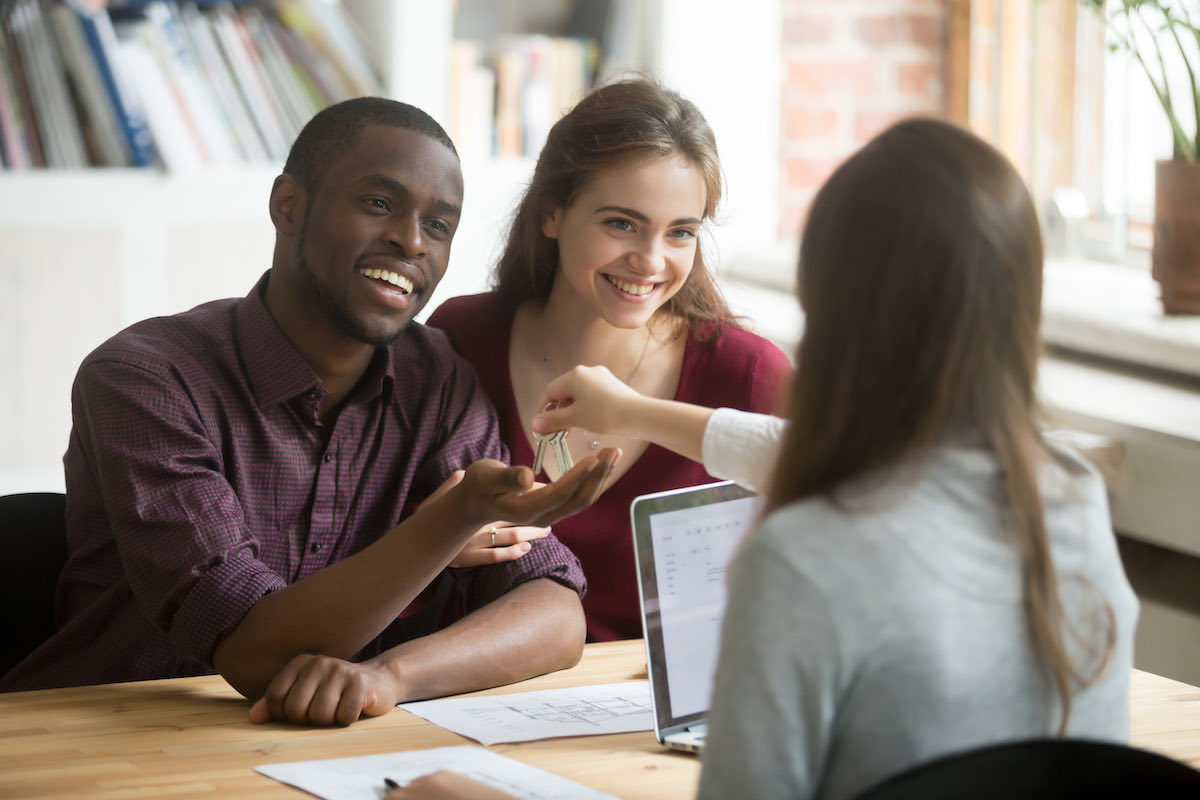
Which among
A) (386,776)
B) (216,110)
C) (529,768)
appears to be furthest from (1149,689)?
(216,110)

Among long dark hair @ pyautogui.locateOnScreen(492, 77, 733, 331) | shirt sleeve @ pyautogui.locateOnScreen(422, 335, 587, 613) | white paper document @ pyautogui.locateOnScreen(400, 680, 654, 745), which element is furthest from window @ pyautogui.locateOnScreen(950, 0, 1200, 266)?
white paper document @ pyautogui.locateOnScreen(400, 680, 654, 745)

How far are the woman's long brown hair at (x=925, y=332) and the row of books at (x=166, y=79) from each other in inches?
85.4

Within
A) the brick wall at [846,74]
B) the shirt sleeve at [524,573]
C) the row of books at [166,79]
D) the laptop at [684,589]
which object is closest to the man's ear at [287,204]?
the shirt sleeve at [524,573]

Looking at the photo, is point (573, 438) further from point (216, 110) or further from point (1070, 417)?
point (216, 110)

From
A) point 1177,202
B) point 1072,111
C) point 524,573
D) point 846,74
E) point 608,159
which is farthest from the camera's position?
point 846,74

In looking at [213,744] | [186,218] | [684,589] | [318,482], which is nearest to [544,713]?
[684,589]

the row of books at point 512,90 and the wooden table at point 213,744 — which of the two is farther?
the row of books at point 512,90

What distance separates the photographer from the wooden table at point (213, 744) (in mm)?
1159

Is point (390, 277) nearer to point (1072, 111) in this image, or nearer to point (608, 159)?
point (608, 159)

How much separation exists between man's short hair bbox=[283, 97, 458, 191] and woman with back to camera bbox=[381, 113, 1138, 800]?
920mm

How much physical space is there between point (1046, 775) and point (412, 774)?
588 millimetres

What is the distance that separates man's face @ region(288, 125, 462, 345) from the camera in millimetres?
1663

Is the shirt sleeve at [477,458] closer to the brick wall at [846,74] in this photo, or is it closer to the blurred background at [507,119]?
the blurred background at [507,119]

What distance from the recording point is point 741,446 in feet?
3.97
